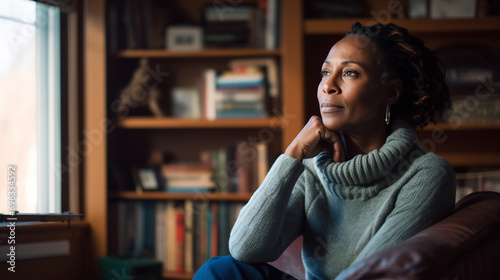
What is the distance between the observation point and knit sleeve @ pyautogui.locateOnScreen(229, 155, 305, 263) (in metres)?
1.35

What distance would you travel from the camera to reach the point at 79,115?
2705mm

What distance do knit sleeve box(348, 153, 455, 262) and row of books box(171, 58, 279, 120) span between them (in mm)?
1485

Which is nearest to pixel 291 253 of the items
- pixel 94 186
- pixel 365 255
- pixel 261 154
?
pixel 365 255

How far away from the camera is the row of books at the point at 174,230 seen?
2.77 m

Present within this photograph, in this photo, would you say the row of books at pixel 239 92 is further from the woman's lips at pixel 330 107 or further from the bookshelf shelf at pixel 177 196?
the woman's lips at pixel 330 107

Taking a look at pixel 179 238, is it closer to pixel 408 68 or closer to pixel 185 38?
pixel 185 38

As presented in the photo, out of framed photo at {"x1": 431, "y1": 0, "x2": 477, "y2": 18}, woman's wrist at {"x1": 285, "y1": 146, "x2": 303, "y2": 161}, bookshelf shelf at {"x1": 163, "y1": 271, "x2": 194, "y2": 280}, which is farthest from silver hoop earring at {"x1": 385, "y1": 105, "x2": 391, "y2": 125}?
bookshelf shelf at {"x1": 163, "y1": 271, "x2": 194, "y2": 280}

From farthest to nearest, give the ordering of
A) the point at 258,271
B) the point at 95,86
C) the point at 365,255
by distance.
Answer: the point at 95,86, the point at 258,271, the point at 365,255

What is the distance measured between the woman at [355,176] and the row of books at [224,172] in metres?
1.26

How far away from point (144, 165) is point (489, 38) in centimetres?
196

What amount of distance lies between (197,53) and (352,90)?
58.7 inches

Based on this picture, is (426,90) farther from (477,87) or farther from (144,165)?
(144,165)

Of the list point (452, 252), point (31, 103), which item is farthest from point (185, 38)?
point (452, 252)

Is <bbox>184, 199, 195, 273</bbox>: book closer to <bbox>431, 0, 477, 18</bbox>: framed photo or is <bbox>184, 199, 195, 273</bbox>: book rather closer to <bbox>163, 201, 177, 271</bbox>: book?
<bbox>163, 201, 177, 271</bbox>: book
